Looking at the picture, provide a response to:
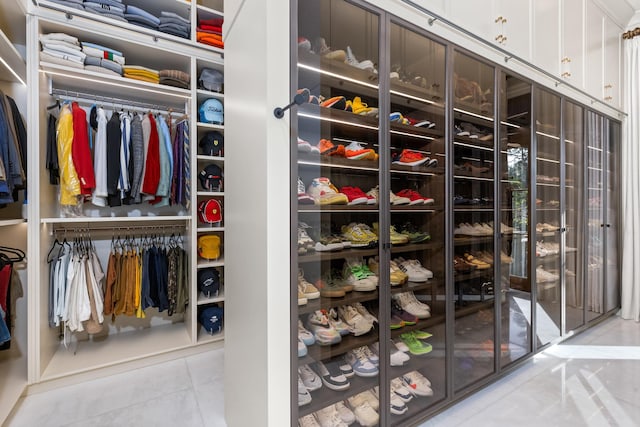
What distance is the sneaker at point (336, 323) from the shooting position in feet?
4.44

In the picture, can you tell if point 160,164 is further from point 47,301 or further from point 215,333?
point 215,333

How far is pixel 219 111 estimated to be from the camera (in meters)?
2.59

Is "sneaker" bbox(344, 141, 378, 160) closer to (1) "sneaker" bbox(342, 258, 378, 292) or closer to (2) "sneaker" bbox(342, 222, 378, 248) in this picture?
(2) "sneaker" bbox(342, 222, 378, 248)

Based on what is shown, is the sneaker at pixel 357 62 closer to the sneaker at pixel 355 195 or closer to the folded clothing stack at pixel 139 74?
the sneaker at pixel 355 195

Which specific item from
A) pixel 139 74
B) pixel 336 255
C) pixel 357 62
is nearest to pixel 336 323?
pixel 336 255

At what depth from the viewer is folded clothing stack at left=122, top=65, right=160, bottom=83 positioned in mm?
2283

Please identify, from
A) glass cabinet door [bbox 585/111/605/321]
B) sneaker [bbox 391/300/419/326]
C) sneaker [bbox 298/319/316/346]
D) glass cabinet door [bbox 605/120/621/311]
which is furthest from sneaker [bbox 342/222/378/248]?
glass cabinet door [bbox 605/120/621/311]

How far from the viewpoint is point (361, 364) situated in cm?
140

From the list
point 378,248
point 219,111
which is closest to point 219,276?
point 219,111

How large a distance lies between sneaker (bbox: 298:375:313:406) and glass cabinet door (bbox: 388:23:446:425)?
49 centimetres

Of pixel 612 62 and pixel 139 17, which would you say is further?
pixel 612 62

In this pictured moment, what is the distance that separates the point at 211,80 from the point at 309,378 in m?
2.48

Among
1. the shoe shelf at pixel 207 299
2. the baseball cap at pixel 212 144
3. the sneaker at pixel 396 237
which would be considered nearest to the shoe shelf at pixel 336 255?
the sneaker at pixel 396 237

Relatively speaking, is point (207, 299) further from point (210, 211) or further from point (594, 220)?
point (594, 220)
